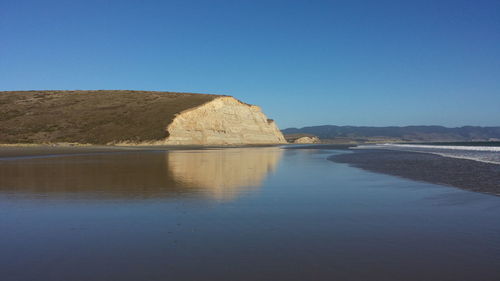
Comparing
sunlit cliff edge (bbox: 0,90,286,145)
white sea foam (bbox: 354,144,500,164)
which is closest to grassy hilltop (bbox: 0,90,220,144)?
sunlit cliff edge (bbox: 0,90,286,145)

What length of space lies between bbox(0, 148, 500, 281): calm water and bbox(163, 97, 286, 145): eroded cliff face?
5695 cm

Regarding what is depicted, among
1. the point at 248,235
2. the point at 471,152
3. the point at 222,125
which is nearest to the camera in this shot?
the point at 248,235

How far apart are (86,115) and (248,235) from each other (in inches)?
3262

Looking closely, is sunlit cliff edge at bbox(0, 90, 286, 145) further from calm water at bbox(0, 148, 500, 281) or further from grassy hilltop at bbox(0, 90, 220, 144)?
calm water at bbox(0, 148, 500, 281)

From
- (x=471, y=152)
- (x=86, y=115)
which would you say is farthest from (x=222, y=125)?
(x=471, y=152)

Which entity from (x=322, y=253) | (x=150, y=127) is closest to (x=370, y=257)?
(x=322, y=253)

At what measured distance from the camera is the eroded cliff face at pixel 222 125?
69812mm

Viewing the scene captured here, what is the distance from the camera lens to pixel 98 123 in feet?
242

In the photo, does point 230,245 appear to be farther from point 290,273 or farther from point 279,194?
point 279,194

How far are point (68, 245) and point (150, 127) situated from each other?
6602 centimetres

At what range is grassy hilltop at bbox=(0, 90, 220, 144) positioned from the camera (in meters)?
67.1

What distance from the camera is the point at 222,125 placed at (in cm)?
7956

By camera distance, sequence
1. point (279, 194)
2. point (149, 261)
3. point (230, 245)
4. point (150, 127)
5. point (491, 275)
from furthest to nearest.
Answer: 1. point (150, 127)
2. point (279, 194)
3. point (230, 245)
4. point (149, 261)
5. point (491, 275)

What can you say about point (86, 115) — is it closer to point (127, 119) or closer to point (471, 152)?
point (127, 119)
